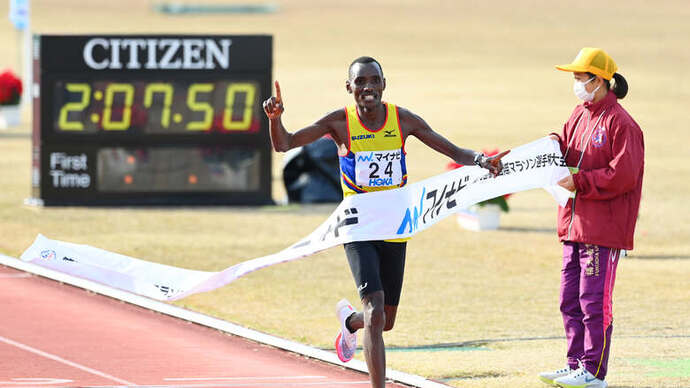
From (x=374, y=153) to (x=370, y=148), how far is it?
4 cm

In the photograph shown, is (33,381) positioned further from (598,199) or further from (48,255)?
(598,199)

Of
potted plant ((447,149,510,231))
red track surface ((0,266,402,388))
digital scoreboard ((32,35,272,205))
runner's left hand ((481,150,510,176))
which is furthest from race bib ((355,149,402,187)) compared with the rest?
digital scoreboard ((32,35,272,205))

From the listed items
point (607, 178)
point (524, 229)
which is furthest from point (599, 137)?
point (524, 229)

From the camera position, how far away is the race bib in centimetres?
906

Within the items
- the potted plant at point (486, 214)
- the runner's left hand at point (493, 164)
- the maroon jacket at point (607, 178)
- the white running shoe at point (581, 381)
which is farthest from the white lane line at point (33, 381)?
the potted plant at point (486, 214)

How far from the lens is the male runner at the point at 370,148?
8828 millimetres

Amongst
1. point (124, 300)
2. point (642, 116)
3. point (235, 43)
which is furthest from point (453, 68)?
point (124, 300)

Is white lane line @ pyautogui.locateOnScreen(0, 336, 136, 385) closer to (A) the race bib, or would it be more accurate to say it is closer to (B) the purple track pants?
(A) the race bib

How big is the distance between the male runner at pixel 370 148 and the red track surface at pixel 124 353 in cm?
121

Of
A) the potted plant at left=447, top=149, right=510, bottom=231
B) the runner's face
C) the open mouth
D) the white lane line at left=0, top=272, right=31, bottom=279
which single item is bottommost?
the white lane line at left=0, top=272, right=31, bottom=279

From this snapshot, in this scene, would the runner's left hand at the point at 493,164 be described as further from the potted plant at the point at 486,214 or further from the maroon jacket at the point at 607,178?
the potted plant at the point at 486,214

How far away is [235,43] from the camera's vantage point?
21.6 metres

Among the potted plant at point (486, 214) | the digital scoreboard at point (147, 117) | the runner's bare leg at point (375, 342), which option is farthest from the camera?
the digital scoreboard at point (147, 117)

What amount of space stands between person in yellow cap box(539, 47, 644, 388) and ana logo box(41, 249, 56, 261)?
3.57 metres
